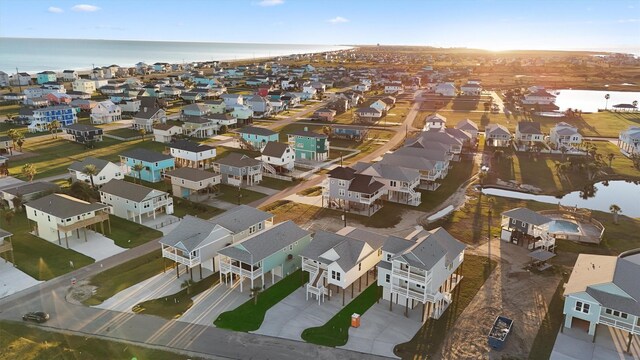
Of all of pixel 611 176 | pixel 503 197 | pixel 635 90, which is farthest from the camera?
pixel 635 90

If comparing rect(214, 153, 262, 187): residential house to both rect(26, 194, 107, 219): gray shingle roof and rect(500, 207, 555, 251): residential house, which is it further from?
rect(500, 207, 555, 251): residential house

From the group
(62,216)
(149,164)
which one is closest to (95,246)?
(62,216)

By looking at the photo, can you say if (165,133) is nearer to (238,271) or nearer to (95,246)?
(95,246)

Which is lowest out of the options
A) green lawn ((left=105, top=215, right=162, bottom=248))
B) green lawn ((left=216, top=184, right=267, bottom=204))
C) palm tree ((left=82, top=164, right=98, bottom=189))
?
green lawn ((left=105, top=215, right=162, bottom=248))

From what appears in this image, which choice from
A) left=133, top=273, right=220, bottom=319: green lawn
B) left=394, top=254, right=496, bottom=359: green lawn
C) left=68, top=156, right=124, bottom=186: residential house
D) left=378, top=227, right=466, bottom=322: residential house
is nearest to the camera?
left=394, top=254, right=496, bottom=359: green lawn

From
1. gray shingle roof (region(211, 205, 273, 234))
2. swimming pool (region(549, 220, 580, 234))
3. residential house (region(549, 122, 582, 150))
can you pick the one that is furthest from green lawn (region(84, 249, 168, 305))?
residential house (region(549, 122, 582, 150))

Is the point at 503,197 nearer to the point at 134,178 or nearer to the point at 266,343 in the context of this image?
the point at 266,343

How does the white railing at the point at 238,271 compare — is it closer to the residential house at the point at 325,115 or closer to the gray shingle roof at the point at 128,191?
the gray shingle roof at the point at 128,191

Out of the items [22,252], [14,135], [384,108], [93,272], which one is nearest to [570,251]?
[93,272]
